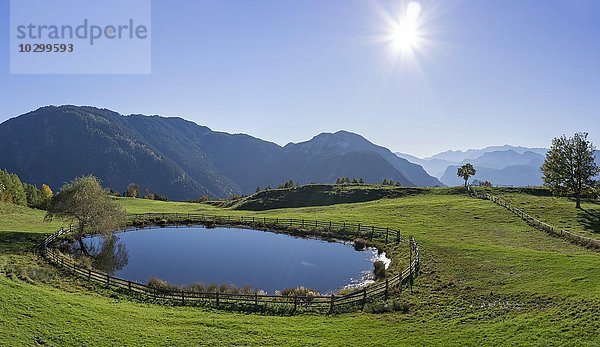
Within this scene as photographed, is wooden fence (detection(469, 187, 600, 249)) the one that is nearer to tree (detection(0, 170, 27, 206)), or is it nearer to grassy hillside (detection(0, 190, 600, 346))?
grassy hillside (detection(0, 190, 600, 346))

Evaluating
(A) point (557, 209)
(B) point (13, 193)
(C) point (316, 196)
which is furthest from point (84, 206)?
(B) point (13, 193)

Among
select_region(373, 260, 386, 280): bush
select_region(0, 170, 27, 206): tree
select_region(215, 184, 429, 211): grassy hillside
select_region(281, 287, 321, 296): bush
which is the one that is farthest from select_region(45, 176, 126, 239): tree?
select_region(0, 170, 27, 206): tree

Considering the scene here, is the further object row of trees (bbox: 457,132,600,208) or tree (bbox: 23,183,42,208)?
tree (bbox: 23,183,42,208)

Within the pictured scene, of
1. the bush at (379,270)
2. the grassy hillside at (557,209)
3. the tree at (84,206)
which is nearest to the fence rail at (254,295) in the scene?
the bush at (379,270)

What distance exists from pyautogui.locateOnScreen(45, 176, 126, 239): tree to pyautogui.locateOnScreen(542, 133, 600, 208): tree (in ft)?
278

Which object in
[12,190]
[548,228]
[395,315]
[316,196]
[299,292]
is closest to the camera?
[395,315]

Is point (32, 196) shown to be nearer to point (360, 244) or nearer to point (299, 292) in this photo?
point (360, 244)

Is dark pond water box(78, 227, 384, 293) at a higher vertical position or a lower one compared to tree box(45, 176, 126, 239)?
lower

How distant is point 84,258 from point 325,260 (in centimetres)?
3265

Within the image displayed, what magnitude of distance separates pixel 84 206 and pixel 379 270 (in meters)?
42.4

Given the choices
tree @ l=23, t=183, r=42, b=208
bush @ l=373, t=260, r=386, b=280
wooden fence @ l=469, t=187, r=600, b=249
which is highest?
tree @ l=23, t=183, r=42, b=208

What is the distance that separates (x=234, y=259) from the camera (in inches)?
2126

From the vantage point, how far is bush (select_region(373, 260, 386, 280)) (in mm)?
44906

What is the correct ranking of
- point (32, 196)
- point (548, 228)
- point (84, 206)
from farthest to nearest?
point (32, 196), point (548, 228), point (84, 206)
